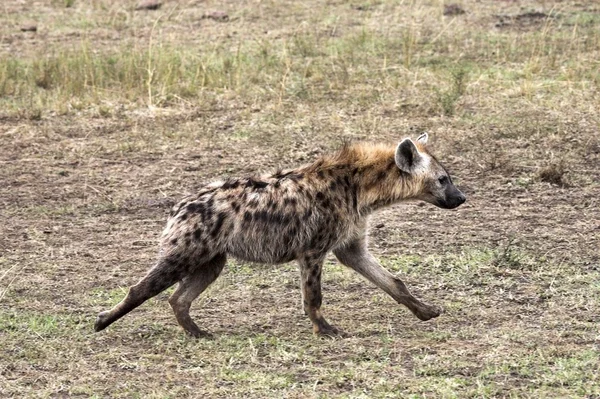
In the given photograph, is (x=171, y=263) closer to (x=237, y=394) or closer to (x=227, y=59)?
(x=237, y=394)

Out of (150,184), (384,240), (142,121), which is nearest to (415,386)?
(384,240)

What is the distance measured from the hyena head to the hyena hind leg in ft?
2.67

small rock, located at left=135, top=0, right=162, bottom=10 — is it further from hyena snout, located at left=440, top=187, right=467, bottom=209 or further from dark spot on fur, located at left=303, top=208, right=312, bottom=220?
dark spot on fur, located at left=303, top=208, right=312, bottom=220

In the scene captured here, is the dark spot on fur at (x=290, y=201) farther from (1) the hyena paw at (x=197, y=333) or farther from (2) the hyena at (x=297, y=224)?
(1) the hyena paw at (x=197, y=333)

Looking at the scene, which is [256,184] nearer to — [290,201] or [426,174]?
[290,201]

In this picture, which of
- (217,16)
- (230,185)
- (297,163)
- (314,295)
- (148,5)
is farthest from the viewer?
(148,5)

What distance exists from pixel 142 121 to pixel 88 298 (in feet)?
9.48

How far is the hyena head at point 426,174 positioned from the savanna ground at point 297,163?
0.42 meters

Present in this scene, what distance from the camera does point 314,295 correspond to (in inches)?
189

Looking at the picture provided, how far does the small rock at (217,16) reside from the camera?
10.5 meters

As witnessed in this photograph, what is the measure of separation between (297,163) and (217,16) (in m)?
3.53

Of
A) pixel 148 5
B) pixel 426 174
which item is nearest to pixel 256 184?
pixel 426 174

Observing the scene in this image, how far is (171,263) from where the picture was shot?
471 cm

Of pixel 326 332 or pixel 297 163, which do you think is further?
pixel 297 163
